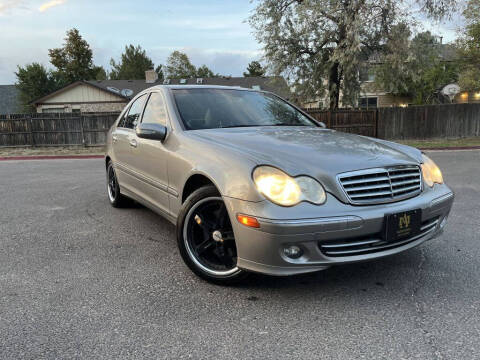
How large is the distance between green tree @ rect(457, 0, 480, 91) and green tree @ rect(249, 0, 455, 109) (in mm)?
6561

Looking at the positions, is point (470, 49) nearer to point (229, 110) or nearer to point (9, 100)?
point (229, 110)

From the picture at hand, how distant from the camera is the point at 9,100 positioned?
44.5 metres

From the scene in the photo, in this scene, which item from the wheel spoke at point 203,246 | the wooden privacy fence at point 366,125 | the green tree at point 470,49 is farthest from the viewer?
the green tree at point 470,49

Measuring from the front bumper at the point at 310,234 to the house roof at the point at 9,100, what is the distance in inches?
1866

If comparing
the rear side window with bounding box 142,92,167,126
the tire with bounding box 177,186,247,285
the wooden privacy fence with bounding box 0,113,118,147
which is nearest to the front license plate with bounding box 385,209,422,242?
the tire with bounding box 177,186,247,285

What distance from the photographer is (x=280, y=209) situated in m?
2.34

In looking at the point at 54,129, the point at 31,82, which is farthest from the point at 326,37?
the point at 31,82

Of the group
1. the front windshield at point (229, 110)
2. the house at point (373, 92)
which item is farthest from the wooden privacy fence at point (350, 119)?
the front windshield at point (229, 110)

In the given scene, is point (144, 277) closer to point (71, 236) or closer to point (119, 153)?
point (71, 236)

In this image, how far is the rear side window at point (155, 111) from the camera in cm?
377

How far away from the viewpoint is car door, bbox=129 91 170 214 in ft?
11.5

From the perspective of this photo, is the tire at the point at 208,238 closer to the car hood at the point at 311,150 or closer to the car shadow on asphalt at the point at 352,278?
the car shadow on asphalt at the point at 352,278

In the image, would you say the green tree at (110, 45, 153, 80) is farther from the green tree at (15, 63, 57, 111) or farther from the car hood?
the car hood

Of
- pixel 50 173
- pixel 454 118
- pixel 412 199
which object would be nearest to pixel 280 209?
pixel 412 199
